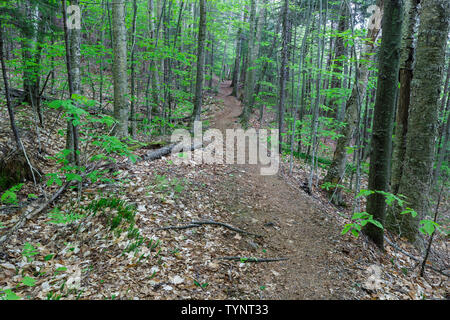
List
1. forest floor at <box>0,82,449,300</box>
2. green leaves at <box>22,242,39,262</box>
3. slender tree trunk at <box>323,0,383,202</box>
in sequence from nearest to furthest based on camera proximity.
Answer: forest floor at <box>0,82,449,300</box> < green leaves at <box>22,242,39,262</box> < slender tree trunk at <box>323,0,383,202</box>

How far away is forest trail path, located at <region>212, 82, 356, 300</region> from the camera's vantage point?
3.34 meters

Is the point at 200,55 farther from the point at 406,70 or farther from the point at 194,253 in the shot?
the point at 194,253

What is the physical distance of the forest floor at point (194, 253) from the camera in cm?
307

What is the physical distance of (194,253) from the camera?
367 centimetres

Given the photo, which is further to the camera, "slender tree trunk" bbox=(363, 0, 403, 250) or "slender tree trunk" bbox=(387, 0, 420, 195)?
"slender tree trunk" bbox=(387, 0, 420, 195)

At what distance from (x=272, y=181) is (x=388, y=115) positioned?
3686mm

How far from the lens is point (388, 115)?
3930 millimetres

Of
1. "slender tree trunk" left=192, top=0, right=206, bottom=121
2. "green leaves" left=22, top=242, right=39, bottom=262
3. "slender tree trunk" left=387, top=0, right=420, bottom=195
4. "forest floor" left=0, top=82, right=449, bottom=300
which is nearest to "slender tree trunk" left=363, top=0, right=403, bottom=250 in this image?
"forest floor" left=0, top=82, right=449, bottom=300

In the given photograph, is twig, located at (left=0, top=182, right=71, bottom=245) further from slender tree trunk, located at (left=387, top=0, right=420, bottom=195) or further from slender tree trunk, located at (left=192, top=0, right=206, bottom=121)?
slender tree trunk, located at (left=387, top=0, right=420, bottom=195)

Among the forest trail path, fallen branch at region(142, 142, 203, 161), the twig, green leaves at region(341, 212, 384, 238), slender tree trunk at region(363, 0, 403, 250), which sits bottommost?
the forest trail path

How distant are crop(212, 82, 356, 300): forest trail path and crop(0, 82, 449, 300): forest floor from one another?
0.07ft

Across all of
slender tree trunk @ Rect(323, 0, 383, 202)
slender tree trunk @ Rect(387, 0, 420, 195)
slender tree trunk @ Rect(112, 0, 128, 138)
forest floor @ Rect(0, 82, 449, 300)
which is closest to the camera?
forest floor @ Rect(0, 82, 449, 300)

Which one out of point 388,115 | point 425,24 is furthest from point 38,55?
point 425,24

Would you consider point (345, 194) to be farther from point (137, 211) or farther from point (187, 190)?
point (137, 211)
